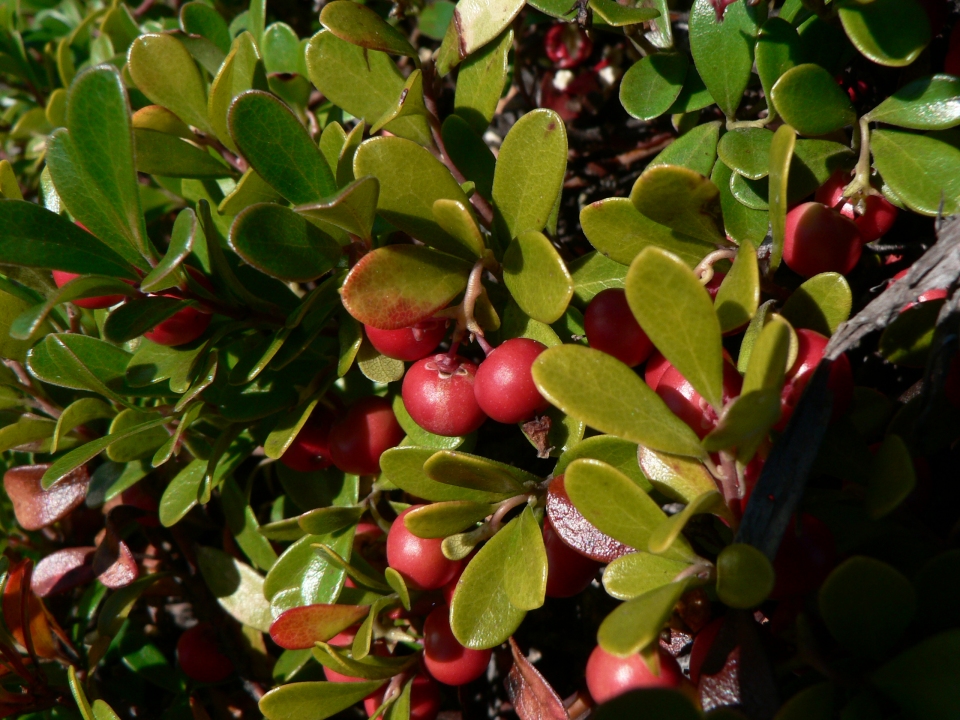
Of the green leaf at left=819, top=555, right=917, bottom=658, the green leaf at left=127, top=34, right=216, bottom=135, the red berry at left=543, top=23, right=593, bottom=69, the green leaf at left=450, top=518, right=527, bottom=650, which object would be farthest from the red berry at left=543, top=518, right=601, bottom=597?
the red berry at left=543, top=23, right=593, bottom=69

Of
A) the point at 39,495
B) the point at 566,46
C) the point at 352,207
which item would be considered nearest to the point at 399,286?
the point at 352,207

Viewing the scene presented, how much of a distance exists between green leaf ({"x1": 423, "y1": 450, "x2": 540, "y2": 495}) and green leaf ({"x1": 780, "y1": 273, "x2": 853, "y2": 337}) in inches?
19.8

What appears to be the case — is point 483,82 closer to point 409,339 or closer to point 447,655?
point 409,339

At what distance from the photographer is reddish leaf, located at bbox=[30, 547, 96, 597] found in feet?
5.77

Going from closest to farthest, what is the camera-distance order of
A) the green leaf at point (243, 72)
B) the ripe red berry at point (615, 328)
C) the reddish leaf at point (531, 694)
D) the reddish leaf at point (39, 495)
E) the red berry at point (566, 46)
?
the ripe red berry at point (615, 328) < the reddish leaf at point (531, 694) < the green leaf at point (243, 72) < the reddish leaf at point (39, 495) < the red berry at point (566, 46)

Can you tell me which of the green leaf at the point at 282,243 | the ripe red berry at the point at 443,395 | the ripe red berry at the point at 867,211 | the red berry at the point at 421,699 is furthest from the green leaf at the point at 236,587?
the ripe red berry at the point at 867,211

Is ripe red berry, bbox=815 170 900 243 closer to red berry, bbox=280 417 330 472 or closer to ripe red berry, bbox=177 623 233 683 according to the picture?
red berry, bbox=280 417 330 472

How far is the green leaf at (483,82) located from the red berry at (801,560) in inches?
32.8

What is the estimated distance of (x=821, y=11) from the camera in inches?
48.1

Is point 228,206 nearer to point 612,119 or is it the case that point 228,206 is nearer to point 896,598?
point 896,598

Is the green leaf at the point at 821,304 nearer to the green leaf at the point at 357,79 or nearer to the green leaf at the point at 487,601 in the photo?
the green leaf at the point at 487,601

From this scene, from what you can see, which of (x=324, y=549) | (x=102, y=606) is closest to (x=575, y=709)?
(x=324, y=549)

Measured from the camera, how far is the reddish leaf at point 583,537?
1.10m

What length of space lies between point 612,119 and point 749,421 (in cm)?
161
